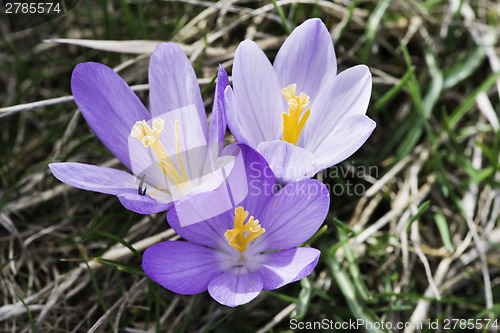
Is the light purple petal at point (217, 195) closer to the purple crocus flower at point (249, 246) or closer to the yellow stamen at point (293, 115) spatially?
the purple crocus flower at point (249, 246)

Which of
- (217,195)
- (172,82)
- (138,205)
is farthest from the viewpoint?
(172,82)

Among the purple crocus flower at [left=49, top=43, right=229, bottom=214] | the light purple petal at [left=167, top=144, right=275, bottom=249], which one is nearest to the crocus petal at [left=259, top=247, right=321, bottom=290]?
the light purple petal at [left=167, top=144, right=275, bottom=249]

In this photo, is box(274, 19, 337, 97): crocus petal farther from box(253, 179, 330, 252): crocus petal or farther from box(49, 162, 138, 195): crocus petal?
Answer: box(49, 162, 138, 195): crocus petal

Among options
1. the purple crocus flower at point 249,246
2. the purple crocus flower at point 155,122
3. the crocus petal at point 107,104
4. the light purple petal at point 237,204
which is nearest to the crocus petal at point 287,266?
the purple crocus flower at point 249,246

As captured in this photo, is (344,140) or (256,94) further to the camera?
(256,94)

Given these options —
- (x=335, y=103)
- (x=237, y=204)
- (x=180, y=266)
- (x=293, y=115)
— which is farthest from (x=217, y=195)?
(x=335, y=103)

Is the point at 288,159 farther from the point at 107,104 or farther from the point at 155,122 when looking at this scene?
the point at 107,104

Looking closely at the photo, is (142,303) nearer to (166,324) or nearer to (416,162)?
(166,324)
